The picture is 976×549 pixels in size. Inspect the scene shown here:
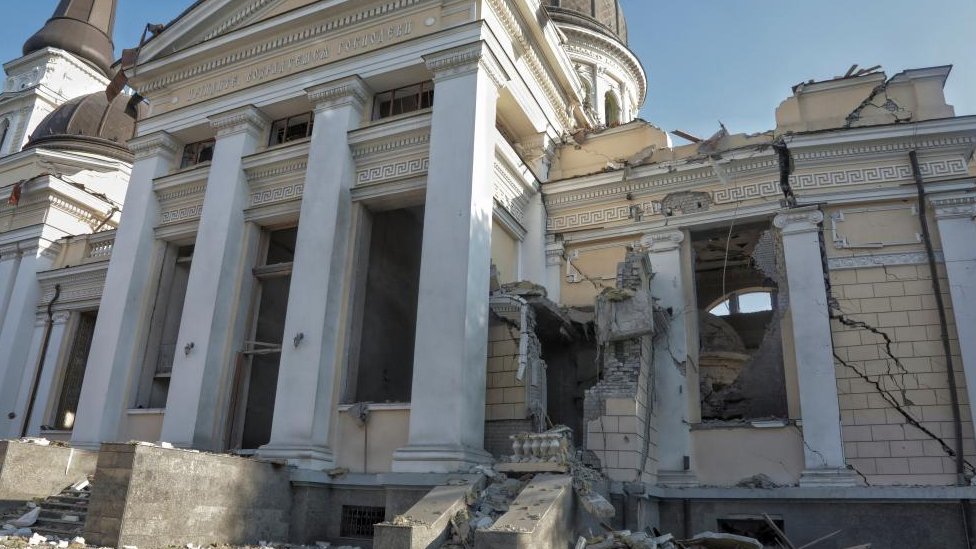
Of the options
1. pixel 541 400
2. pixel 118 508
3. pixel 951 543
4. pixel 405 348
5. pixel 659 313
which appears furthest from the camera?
pixel 405 348

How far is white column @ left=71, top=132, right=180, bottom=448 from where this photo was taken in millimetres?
14367

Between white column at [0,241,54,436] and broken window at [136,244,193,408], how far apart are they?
6.40 meters

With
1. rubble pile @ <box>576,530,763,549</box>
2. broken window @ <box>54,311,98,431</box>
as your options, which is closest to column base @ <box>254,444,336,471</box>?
rubble pile @ <box>576,530,763,549</box>

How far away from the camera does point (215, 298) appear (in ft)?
45.2

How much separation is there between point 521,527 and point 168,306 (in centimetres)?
1149

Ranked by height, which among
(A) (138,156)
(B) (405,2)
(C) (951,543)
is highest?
(B) (405,2)

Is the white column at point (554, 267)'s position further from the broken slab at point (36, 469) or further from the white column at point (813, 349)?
the broken slab at point (36, 469)

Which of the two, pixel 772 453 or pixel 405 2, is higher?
pixel 405 2

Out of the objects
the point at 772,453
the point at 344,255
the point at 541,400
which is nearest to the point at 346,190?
the point at 344,255

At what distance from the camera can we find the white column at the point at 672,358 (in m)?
12.5

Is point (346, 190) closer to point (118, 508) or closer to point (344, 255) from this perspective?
point (344, 255)

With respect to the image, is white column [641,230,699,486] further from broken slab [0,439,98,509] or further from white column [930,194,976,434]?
broken slab [0,439,98,509]

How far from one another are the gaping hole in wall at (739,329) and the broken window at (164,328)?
1125cm

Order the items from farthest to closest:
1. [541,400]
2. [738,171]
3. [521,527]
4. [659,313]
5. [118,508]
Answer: [738,171]
[659,313]
[541,400]
[118,508]
[521,527]
